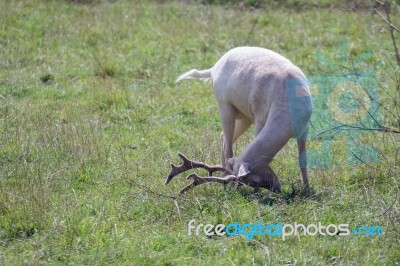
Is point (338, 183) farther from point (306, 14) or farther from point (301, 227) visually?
point (306, 14)

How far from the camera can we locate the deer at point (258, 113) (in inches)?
256

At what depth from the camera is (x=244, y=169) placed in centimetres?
637

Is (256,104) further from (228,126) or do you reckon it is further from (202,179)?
(202,179)

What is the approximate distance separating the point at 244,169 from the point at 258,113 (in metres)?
0.80

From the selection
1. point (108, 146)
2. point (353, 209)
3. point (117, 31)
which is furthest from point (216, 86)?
point (117, 31)

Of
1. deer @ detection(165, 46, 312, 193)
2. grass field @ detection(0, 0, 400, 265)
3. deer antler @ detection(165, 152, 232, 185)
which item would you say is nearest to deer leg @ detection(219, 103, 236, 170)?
deer @ detection(165, 46, 312, 193)

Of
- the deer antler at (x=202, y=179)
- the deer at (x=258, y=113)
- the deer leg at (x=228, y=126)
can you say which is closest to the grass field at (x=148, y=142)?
the deer antler at (x=202, y=179)

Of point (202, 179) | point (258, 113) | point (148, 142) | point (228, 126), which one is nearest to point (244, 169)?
point (202, 179)

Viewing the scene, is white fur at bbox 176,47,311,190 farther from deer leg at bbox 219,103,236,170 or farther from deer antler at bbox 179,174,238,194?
deer antler at bbox 179,174,238,194

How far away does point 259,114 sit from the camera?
6.98 metres

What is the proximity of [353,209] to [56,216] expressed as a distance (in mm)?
2336

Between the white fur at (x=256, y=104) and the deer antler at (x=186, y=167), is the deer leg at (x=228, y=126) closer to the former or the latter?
the white fur at (x=256, y=104)

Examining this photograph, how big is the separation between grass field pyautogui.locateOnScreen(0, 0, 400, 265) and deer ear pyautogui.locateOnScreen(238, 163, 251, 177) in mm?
227

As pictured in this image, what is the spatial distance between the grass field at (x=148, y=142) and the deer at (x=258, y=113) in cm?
20
